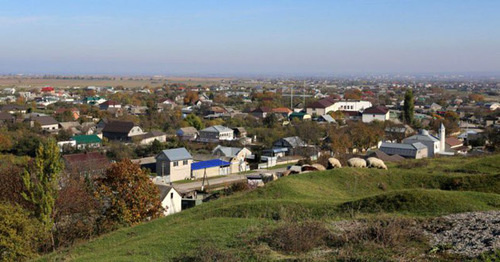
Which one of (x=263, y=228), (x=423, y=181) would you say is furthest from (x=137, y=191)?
(x=423, y=181)

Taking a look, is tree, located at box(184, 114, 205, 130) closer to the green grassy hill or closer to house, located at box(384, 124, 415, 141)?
house, located at box(384, 124, 415, 141)

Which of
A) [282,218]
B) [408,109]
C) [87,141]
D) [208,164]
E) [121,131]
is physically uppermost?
[282,218]

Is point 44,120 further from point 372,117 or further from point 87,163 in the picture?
point 372,117

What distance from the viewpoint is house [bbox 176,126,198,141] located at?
39.6 m

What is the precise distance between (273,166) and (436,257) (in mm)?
23033

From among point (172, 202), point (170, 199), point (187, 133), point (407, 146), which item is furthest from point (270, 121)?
point (170, 199)

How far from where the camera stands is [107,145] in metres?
35.1

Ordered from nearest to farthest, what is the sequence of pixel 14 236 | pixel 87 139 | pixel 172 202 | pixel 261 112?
pixel 14 236 → pixel 172 202 → pixel 87 139 → pixel 261 112

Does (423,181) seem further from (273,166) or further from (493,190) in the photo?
(273,166)

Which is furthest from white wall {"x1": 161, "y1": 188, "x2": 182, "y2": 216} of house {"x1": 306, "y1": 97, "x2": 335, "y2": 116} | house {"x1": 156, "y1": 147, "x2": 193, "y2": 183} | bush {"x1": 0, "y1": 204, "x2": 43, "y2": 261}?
house {"x1": 306, "y1": 97, "x2": 335, "y2": 116}

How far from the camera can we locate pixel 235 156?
3036 cm

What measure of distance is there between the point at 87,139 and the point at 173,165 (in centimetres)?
1163

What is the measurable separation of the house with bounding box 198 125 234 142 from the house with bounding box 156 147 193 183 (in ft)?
36.4

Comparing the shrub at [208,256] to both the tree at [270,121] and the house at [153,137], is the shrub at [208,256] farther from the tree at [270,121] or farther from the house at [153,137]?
the tree at [270,121]
